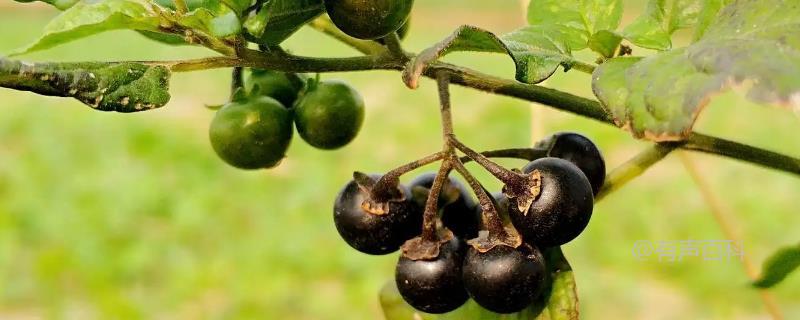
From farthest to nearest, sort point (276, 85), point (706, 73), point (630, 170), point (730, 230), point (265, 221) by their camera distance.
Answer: point (265, 221) → point (730, 230) → point (276, 85) → point (630, 170) → point (706, 73)

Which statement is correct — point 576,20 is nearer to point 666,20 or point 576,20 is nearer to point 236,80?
point 666,20

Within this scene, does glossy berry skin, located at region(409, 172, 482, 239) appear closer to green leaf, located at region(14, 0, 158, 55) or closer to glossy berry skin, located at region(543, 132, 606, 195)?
glossy berry skin, located at region(543, 132, 606, 195)

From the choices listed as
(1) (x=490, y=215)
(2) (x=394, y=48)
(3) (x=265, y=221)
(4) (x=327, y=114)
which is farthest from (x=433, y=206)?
(3) (x=265, y=221)

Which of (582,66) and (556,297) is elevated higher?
(582,66)

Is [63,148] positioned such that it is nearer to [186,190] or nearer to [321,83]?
[186,190]

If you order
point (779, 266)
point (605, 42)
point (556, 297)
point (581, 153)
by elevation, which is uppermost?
point (605, 42)

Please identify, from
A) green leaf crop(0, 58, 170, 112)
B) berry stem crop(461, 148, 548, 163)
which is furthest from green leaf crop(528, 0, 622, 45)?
green leaf crop(0, 58, 170, 112)

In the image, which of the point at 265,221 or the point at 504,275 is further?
the point at 265,221
